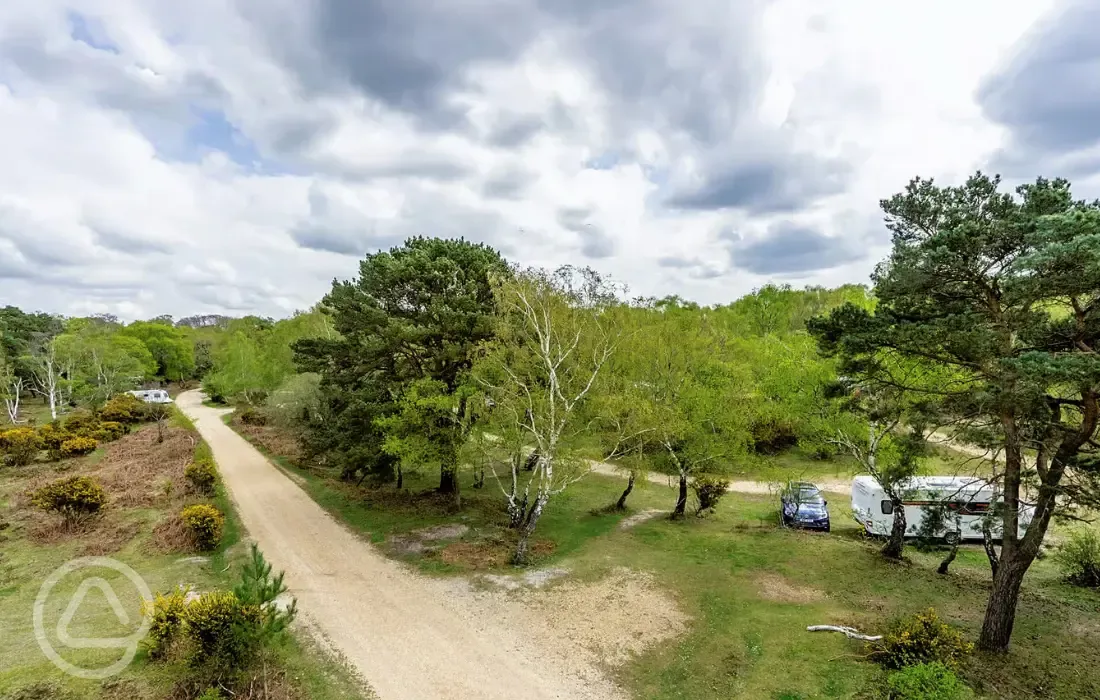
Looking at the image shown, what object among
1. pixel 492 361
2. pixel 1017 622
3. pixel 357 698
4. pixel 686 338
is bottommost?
pixel 357 698

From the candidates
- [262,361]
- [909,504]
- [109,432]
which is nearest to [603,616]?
[909,504]

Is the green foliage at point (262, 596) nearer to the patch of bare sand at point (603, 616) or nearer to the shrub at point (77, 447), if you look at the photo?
the patch of bare sand at point (603, 616)

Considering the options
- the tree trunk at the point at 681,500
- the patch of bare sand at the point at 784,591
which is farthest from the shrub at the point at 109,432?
the patch of bare sand at the point at 784,591

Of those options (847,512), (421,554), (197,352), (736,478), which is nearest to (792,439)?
(736,478)

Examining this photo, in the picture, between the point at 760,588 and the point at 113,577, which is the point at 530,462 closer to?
the point at 760,588

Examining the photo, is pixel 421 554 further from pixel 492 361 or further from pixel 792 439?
pixel 792 439
